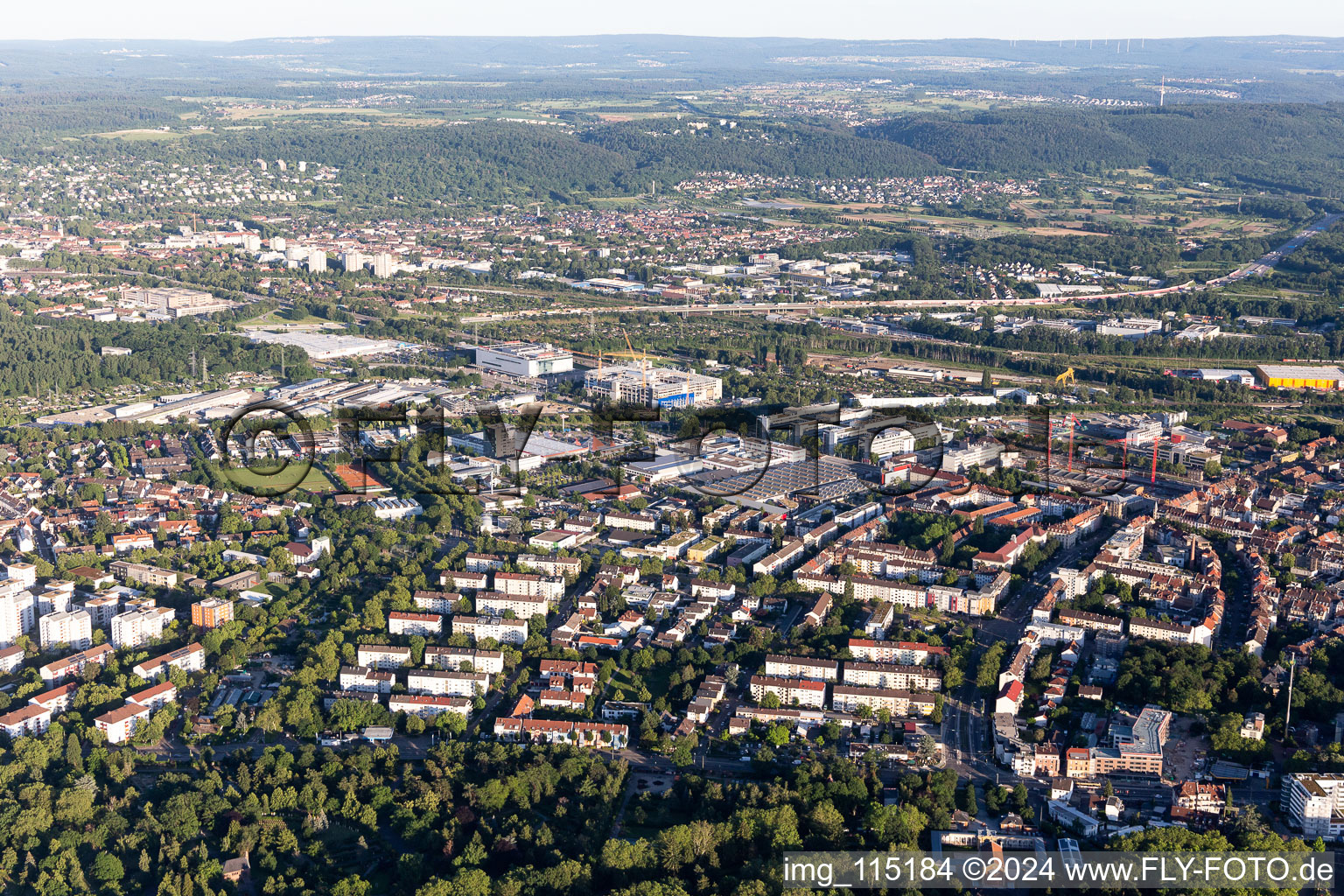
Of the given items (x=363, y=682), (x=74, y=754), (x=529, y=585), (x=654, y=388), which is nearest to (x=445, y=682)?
(x=363, y=682)

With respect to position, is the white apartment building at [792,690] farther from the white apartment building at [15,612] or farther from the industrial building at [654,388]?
the industrial building at [654,388]

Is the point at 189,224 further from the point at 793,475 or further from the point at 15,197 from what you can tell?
the point at 793,475

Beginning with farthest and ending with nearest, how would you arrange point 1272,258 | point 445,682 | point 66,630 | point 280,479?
point 1272,258 < point 280,479 < point 66,630 < point 445,682

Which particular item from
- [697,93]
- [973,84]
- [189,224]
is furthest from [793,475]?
[973,84]

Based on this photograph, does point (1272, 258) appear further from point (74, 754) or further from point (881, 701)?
point (74, 754)

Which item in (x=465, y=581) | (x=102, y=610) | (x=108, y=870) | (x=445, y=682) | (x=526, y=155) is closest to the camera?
(x=108, y=870)

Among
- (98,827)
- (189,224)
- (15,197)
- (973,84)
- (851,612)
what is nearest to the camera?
(98,827)

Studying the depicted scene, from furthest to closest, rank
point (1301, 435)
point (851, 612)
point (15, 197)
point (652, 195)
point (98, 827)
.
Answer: point (652, 195) → point (15, 197) → point (1301, 435) → point (851, 612) → point (98, 827)

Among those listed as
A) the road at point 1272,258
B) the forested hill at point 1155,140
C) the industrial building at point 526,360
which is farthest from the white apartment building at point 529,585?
the forested hill at point 1155,140
